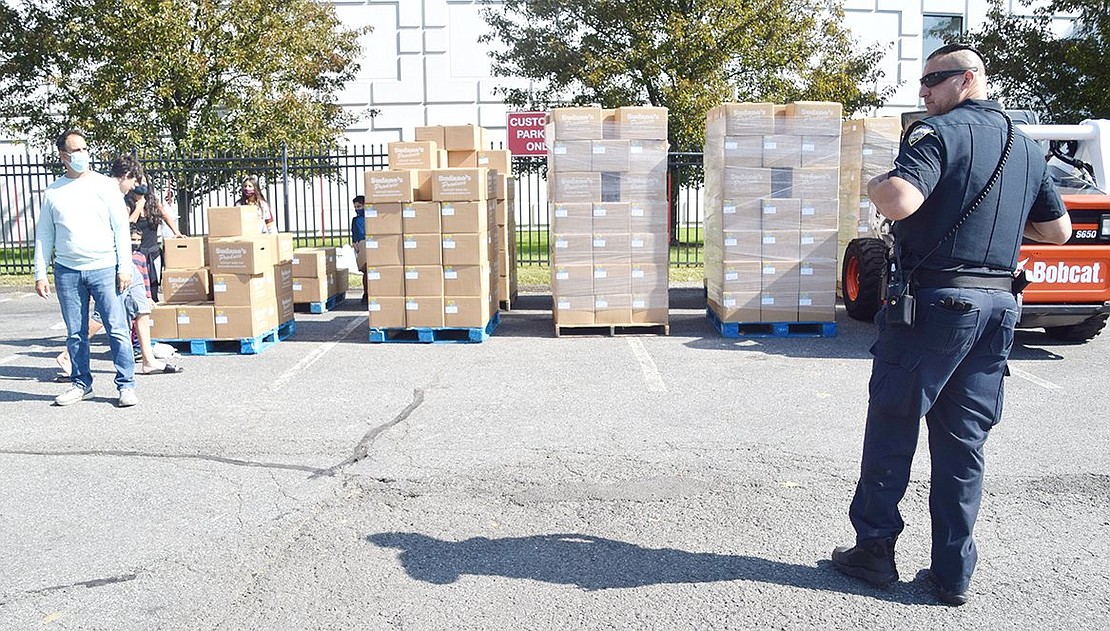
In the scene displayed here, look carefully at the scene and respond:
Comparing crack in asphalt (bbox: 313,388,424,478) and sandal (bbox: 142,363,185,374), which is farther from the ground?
sandal (bbox: 142,363,185,374)

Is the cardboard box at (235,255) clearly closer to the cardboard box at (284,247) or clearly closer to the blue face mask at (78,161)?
the cardboard box at (284,247)

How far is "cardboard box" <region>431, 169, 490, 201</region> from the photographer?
33.2 ft

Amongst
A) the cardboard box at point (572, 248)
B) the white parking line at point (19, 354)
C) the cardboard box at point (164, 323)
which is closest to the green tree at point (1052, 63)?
the cardboard box at point (572, 248)

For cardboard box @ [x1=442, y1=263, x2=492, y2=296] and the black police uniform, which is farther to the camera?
cardboard box @ [x1=442, y1=263, x2=492, y2=296]

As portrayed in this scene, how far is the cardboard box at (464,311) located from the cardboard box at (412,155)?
5.56 ft

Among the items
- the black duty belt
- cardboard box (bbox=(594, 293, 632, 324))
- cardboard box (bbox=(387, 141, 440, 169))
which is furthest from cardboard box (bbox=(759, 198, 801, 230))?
the black duty belt

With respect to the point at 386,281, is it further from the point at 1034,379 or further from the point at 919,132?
the point at 919,132

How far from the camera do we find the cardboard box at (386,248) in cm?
1034

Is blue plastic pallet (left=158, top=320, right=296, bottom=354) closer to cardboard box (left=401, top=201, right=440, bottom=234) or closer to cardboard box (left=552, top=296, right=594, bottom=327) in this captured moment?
cardboard box (left=401, top=201, right=440, bottom=234)

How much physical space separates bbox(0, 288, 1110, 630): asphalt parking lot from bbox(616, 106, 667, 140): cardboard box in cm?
280

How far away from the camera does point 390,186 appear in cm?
1022

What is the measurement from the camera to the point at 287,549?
457 cm

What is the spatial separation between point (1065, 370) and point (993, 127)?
580cm

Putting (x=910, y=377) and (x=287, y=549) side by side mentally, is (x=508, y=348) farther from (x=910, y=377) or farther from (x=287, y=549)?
(x=910, y=377)
